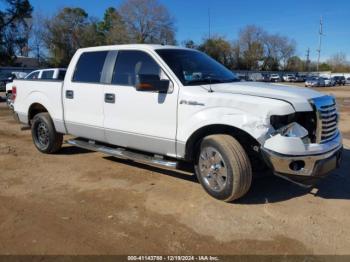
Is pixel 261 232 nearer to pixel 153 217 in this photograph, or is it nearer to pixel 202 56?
pixel 153 217

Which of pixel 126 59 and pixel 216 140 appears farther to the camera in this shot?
pixel 126 59

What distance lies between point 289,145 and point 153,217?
5.71ft

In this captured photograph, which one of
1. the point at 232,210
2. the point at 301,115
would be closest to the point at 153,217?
the point at 232,210

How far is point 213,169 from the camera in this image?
15.7 feet

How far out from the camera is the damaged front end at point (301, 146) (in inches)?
165

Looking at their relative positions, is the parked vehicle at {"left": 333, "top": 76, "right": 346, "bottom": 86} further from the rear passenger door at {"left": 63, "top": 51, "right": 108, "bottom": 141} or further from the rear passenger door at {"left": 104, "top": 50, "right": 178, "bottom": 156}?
the rear passenger door at {"left": 104, "top": 50, "right": 178, "bottom": 156}

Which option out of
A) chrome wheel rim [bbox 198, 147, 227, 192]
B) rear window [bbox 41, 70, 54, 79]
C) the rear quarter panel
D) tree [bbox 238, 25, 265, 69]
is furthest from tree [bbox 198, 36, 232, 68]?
Answer: chrome wheel rim [bbox 198, 147, 227, 192]

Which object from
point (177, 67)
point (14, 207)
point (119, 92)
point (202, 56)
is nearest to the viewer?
point (14, 207)

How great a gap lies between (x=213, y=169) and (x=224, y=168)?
0.20m

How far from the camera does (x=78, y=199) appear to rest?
494 cm

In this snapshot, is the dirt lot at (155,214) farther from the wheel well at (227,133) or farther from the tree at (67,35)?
the tree at (67,35)

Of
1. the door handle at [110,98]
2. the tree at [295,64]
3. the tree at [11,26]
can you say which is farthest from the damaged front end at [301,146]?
the tree at [295,64]

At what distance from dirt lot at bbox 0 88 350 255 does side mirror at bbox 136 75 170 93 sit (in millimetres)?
1415

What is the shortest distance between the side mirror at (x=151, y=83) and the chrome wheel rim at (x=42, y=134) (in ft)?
9.62
